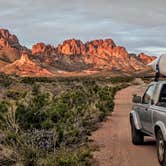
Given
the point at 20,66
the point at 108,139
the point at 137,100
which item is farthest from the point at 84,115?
the point at 20,66

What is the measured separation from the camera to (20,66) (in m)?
168

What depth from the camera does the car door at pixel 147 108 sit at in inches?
392

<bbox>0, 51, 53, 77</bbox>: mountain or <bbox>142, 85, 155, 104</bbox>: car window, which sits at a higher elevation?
<bbox>142, 85, 155, 104</bbox>: car window

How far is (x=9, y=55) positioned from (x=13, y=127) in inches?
6996

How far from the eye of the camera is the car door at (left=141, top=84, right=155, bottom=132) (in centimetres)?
997

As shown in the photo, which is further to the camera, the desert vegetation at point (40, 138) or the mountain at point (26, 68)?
the mountain at point (26, 68)

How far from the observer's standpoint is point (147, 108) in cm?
1017

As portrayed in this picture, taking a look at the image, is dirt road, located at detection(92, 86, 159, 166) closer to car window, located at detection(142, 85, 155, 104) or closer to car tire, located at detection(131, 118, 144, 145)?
car tire, located at detection(131, 118, 144, 145)

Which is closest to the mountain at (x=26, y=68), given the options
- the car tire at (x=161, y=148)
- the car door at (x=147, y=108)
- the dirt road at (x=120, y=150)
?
the dirt road at (x=120, y=150)

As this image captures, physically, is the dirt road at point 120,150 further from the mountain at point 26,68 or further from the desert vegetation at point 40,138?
the mountain at point 26,68

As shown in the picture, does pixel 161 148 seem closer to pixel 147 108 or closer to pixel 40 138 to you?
pixel 147 108

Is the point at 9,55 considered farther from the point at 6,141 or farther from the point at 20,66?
the point at 6,141

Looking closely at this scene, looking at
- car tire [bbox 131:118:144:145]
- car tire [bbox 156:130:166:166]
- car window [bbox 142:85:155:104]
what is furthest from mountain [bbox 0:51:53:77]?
car tire [bbox 156:130:166:166]

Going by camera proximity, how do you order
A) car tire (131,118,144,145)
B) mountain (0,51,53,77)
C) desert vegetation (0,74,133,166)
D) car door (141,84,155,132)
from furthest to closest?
mountain (0,51,53,77), car tire (131,118,144,145), car door (141,84,155,132), desert vegetation (0,74,133,166)
